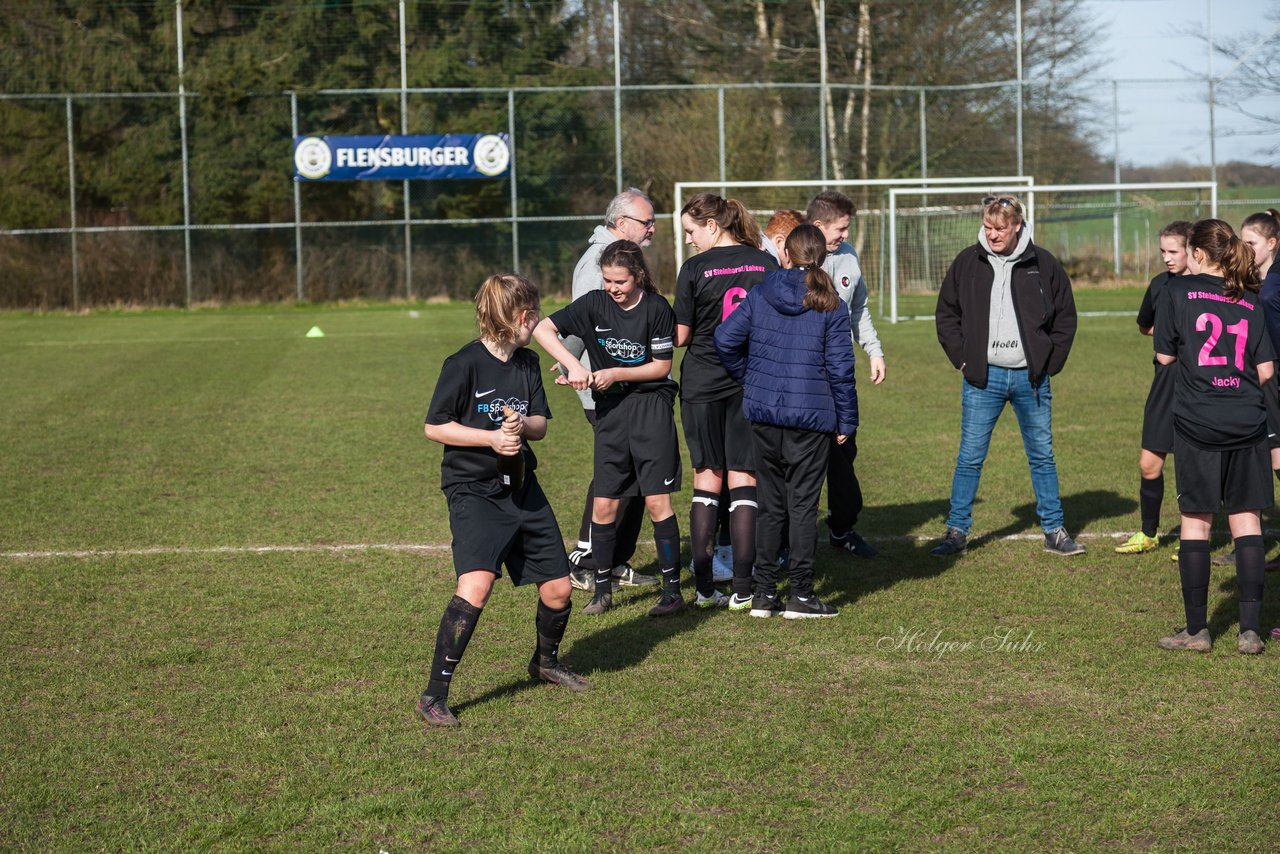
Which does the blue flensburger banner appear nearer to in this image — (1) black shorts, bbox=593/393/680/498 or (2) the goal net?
(2) the goal net

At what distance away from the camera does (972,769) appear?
4457mm

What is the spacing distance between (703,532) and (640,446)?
53 cm

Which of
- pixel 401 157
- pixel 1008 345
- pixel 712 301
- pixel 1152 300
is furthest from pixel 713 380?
pixel 401 157

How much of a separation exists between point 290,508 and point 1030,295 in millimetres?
4721

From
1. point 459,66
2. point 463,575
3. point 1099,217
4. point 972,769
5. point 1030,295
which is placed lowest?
point 972,769

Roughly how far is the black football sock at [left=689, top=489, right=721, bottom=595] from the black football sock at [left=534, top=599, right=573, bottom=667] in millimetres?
1330

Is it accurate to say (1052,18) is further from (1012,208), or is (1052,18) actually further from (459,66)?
(1012,208)

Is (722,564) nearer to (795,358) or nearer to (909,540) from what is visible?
(909,540)

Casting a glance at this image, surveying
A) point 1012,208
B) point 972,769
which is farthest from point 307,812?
point 1012,208

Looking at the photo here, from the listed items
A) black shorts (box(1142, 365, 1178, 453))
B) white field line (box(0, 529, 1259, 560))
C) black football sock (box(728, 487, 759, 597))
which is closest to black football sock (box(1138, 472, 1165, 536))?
black shorts (box(1142, 365, 1178, 453))

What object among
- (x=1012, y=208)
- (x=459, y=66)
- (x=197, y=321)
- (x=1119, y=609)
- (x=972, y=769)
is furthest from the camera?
(x=459, y=66)

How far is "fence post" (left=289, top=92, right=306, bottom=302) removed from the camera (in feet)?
101

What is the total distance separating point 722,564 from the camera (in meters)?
7.24

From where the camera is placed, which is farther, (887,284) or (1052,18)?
(1052,18)
